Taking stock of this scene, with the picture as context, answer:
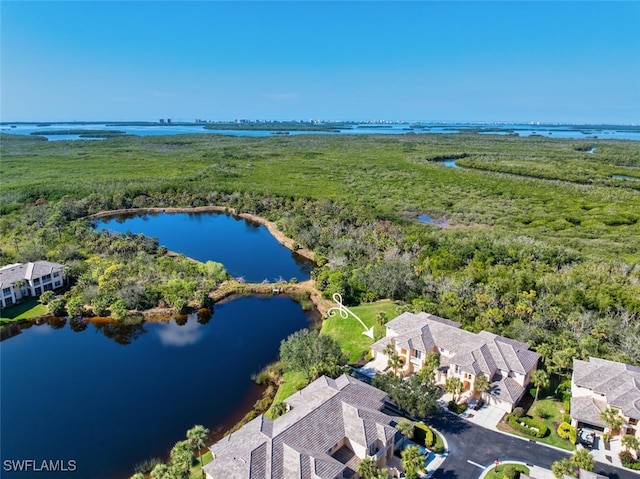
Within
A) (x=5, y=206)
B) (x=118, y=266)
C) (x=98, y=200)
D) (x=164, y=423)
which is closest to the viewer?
(x=164, y=423)

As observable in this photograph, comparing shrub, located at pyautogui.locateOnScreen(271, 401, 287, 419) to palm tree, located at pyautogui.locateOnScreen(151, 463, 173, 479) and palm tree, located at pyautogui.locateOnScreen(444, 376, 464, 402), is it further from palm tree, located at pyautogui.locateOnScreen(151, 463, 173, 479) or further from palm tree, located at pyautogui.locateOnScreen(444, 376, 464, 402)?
palm tree, located at pyautogui.locateOnScreen(444, 376, 464, 402)

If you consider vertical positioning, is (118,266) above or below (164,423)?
above

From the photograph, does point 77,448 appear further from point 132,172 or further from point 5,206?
point 132,172

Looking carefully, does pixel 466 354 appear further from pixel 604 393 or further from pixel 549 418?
pixel 604 393

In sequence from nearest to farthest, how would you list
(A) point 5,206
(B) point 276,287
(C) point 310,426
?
(C) point 310,426 < (B) point 276,287 < (A) point 5,206

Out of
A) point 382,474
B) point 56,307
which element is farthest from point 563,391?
point 56,307

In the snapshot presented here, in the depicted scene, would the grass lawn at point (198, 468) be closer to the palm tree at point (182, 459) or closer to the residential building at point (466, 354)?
the palm tree at point (182, 459)

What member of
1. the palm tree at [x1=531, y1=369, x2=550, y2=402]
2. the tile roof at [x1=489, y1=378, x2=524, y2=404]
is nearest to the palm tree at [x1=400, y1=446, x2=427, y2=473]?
the tile roof at [x1=489, y1=378, x2=524, y2=404]

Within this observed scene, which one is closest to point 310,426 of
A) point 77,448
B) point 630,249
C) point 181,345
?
point 77,448
